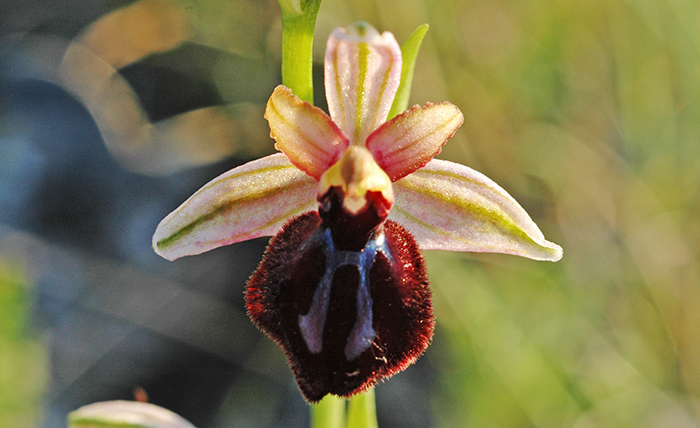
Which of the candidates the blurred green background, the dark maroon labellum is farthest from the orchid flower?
the blurred green background

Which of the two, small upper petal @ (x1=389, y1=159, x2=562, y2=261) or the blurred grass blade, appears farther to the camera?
the blurred grass blade

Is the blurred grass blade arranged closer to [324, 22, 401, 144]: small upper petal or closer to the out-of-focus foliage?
[324, 22, 401, 144]: small upper petal

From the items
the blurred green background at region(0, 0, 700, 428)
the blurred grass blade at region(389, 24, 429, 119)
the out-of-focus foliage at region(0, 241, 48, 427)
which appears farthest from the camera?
the blurred green background at region(0, 0, 700, 428)

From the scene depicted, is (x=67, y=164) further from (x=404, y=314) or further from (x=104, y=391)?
(x=404, y=314)

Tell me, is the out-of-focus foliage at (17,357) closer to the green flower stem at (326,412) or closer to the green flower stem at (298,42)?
the green flower stem at (326,412)

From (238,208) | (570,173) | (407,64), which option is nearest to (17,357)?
(238,208)

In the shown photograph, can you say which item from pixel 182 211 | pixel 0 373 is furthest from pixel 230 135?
pixel 182 211

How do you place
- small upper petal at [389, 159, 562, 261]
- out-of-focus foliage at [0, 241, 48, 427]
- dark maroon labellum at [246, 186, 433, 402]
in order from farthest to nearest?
out-of-focus foliage at [0, 241, 48, 427] < small upper petal at [389, 159, 562, 261] < dark maroon labellum at [246, 186, 433, 402]
